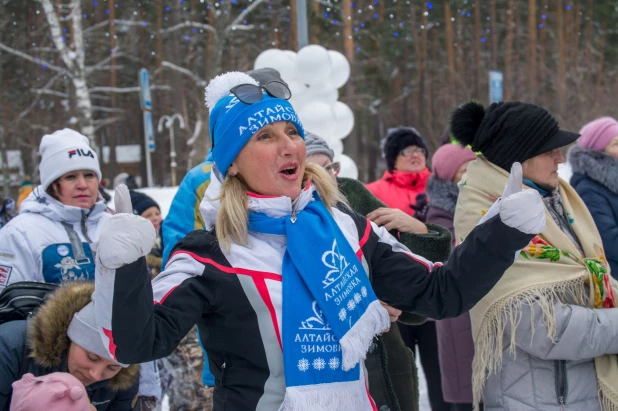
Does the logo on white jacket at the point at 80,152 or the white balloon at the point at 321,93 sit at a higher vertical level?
the white balloon at the point at 321,93

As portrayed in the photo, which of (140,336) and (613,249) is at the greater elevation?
(140,336)

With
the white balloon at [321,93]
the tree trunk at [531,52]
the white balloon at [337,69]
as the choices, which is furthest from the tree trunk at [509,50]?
the white balloon at [321,93]

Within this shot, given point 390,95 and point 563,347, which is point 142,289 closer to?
point 563,347

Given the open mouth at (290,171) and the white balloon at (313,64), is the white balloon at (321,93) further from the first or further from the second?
the open mouth at (290,171)

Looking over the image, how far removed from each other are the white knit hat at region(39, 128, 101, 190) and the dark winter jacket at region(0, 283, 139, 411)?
1127 millimetres

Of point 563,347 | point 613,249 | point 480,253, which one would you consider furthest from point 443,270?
point 613,249

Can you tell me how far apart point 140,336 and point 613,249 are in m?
2.87

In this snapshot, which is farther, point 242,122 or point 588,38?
point 588,38

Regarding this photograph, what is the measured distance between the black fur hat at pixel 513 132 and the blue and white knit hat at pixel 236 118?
2.94ft

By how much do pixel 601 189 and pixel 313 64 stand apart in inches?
185

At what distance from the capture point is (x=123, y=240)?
1410mm

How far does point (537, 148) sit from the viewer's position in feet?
8.10

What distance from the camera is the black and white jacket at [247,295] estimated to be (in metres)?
1.61

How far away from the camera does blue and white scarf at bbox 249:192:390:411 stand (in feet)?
5.49
